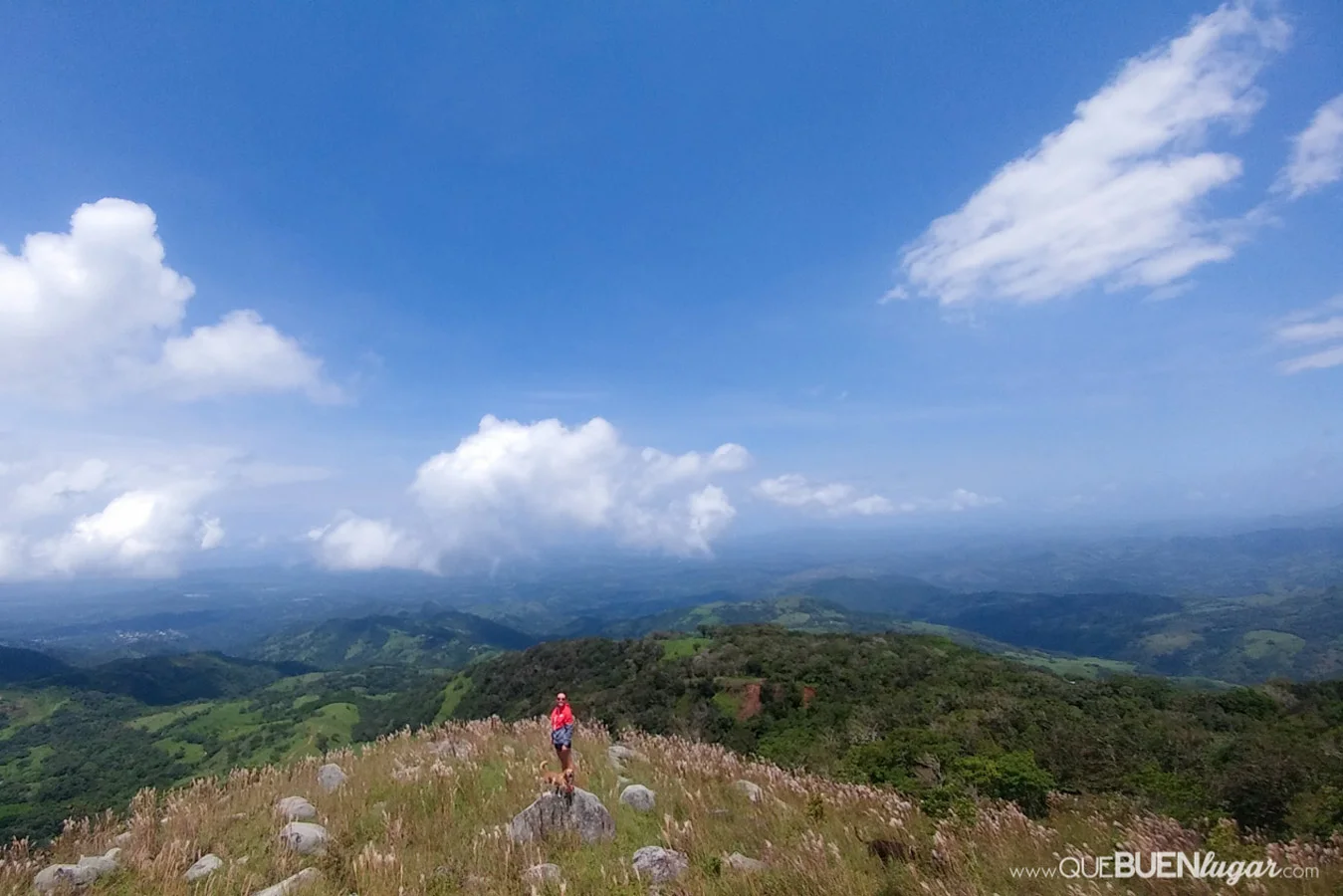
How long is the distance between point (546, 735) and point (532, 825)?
17.6ft

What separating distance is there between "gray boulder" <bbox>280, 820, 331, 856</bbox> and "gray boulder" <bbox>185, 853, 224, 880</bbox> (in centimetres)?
63

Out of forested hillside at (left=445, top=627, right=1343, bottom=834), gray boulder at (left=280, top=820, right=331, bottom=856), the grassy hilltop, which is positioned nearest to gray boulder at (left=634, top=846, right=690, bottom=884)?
the grassy hilltop

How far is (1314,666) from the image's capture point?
190625 millimetres

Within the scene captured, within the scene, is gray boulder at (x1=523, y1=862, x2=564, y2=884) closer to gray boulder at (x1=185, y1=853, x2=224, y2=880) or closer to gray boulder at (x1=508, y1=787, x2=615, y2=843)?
gray boulder at (x1=508, y1=787, x2=615, y2=843)

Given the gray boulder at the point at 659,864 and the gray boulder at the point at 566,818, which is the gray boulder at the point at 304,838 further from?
the gray boulder at the point at 659,864

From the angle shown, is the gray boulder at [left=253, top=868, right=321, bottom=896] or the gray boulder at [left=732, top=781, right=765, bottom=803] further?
the gray boulder at [left=732, top=781, right=765, bottom=803]

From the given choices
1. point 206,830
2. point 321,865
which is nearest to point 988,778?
point 321,865

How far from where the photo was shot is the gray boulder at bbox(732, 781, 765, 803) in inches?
336

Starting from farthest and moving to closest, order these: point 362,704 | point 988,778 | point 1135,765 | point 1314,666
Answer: point 1314,666, point 362,704, point 1135,765, point 988,778

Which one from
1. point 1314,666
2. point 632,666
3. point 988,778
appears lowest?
point 1314,666

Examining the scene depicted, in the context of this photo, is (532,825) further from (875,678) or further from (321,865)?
(875,678)

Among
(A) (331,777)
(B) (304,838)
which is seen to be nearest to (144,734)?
(A) (331,777)

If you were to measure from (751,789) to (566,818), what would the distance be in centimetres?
307

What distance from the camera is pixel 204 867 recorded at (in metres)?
6.47
